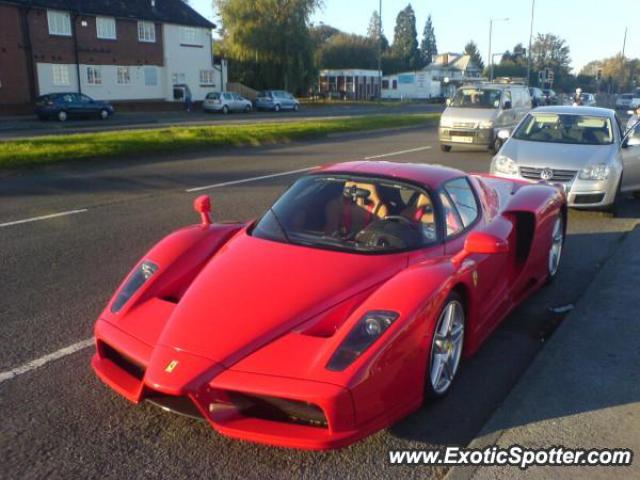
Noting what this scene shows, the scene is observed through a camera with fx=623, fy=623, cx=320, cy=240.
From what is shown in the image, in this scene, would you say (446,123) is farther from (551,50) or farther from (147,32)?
(551,50)

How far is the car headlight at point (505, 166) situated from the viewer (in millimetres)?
9109

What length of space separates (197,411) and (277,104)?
42.8m

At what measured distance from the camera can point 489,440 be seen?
10.6 ft

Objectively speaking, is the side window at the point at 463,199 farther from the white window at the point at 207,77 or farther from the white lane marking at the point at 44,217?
the white window at the point at 207,77

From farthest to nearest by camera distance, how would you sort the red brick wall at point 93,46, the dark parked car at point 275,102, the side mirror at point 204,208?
the dark parked car at point 275,102 < the red brick wall at point 93,46 < the side mirror at point 204,208

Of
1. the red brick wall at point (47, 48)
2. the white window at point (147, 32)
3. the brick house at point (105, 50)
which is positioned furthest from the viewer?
the white window at point (147, 32)

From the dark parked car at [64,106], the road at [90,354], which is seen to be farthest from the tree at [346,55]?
the road at [90,354]

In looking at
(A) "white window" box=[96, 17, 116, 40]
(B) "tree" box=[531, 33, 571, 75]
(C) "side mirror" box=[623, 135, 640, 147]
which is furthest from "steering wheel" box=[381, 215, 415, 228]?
(B) "tree" box=[531, 33, 571, 75]

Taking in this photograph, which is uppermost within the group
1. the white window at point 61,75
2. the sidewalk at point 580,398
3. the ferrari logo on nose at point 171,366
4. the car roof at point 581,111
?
the white window at point 61,75

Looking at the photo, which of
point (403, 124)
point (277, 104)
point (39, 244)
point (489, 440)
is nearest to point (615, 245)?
point (489, 440)

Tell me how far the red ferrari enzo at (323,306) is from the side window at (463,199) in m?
0.01

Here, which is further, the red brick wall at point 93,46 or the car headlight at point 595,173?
the red brick wall at point 93,46

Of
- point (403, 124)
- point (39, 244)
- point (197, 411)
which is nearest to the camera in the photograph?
point (197, 411)

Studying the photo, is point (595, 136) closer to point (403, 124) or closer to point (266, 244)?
point (266, 244)
